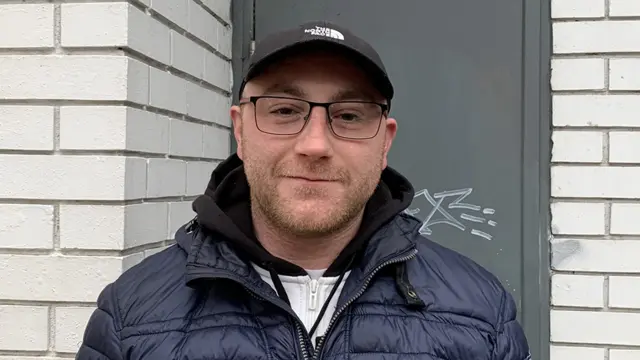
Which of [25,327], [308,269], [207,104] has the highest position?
[207,104]

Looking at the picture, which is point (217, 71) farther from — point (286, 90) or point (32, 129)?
point (286, 90)

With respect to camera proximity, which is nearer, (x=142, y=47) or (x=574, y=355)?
(x=142, y=47)

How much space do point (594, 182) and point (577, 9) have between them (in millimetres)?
757

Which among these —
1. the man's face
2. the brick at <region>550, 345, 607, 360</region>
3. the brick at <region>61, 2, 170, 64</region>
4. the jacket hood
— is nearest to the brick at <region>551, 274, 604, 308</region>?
the brick at <region>550, 345, 607, 360</region>

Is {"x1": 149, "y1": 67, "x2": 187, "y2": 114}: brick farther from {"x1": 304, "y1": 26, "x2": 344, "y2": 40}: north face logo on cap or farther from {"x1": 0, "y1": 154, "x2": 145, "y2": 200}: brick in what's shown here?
{"x1": 304, "y1": 26, "x2": 344, "y2": 40}: north face logo on cap

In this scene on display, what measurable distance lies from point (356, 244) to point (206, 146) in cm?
126

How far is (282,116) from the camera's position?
5.20ft

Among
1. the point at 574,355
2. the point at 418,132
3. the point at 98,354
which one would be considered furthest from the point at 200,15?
the point at 574,355

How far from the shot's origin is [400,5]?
2811 millimetres

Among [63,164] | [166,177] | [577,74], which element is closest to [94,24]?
[63,164]

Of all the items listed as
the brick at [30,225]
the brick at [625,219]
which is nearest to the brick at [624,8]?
the brick at [625,219]

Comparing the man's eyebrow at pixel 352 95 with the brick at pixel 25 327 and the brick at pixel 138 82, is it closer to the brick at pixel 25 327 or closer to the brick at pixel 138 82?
the brick at pixel 138 82

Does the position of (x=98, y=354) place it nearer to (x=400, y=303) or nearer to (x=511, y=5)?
(x=400, y=303)

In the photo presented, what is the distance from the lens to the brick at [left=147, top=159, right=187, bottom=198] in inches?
85.0
